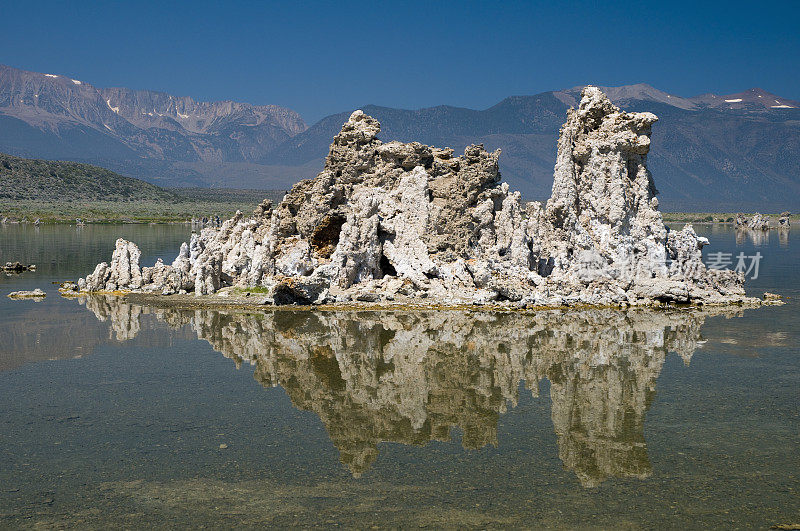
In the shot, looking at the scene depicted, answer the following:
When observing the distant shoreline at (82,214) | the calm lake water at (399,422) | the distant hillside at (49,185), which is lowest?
the calm lake water at (399,422)

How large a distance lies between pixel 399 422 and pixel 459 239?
21.0 metres

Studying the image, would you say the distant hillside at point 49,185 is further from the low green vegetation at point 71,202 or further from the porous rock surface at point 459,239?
the porous rock surface at point 459,239

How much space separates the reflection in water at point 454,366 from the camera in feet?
53.7

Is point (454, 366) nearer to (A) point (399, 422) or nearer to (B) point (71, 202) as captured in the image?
(A) point (399, 422)

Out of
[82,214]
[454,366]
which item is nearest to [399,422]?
[454,366]

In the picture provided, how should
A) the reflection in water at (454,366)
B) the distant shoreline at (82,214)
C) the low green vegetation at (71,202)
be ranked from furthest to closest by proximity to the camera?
the low green vegetation at (71,202) → the distant shoreline at (82,214) → the reflection in water at (454,366)

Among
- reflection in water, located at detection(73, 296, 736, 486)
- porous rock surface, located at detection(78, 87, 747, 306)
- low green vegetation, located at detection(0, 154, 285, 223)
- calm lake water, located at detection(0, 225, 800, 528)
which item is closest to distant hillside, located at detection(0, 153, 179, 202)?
low green vegetation, located at detection(0, 154, 285, 223)

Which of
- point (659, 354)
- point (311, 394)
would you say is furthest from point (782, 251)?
point (311, 394)

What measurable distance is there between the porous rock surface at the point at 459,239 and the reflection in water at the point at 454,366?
3.08 m

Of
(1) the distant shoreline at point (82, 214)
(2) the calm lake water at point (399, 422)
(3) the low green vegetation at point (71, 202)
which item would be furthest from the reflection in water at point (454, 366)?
(3) the low green vegetation at point (71, 202)

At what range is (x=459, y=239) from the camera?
37500mm

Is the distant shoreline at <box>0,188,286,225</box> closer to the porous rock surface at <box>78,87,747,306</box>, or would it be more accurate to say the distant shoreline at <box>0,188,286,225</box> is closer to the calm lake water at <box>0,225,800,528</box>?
the porous rock surface at <box>78,87,747,306</box>

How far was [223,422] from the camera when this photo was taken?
17.2m

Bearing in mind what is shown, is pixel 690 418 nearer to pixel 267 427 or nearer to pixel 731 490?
pixel 731 490
